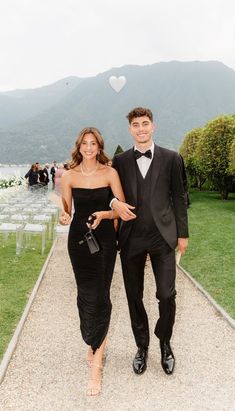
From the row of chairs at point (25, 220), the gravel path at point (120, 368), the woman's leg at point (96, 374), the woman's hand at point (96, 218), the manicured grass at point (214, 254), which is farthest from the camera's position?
the row of chairs at point (25, 220)

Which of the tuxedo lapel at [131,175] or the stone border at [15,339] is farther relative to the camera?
the stone border at [15,339]

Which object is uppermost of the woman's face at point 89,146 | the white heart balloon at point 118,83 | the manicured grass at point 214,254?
the white heart balloon at point 118,83

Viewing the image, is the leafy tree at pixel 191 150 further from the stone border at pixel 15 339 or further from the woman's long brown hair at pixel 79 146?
the woman's long brown hair at pixel 79 146

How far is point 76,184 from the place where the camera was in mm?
4090

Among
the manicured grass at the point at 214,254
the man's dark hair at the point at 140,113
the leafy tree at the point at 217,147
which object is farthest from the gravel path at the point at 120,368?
the leafy tree at the point at 217,147

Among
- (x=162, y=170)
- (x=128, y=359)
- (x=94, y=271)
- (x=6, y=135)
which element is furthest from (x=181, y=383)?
(x=6, y=135)

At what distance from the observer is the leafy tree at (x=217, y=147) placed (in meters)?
22.8

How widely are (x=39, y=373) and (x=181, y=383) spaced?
130 cm

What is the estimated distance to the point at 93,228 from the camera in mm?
3934

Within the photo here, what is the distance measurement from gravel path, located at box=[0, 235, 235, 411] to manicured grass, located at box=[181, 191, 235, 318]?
114 cm

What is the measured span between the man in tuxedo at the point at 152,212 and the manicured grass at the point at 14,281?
177cm

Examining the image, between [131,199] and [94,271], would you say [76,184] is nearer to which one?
[131,199]

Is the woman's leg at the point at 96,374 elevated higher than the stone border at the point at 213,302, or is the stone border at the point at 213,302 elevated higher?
the woman's leg at the point at 96,374

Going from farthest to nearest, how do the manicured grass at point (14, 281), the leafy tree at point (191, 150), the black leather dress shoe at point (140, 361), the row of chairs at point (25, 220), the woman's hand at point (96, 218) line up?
1. the leafy tree at point (191, 150)
2. the row of chairs at point (25, 220)
3. the manicured grass at point (14, 281)
4. the black leather dress shoe at point (140, 361)
5. the woman's hand at point (96, 218)
